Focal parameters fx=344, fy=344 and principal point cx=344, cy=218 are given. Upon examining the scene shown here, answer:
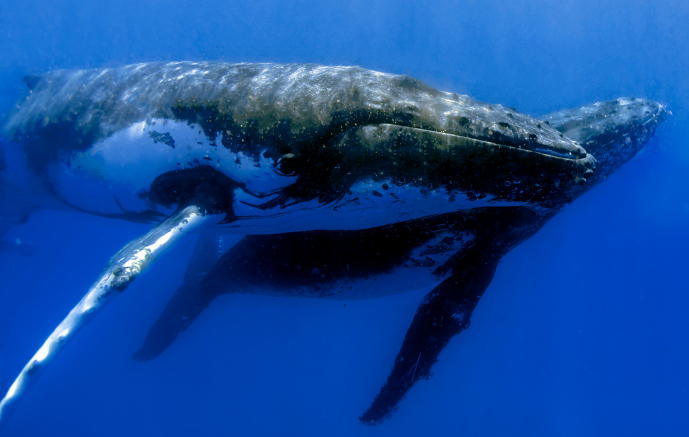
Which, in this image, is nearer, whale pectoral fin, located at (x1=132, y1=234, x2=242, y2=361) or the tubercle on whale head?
the tubercle on whale head

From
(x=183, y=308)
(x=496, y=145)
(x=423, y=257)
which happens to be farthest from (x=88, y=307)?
(x=183, y=308)

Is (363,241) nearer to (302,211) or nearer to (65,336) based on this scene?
(302,211)

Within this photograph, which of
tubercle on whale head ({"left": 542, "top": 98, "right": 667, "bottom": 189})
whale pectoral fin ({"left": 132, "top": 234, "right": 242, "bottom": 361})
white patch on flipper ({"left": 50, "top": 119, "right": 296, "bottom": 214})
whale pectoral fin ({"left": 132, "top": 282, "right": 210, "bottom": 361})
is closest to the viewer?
white patch on flipper ({"left": 50, "top": 119, "right": 296, "bottom": 214})

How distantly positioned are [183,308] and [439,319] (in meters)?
6.12

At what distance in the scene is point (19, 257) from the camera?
12789mm

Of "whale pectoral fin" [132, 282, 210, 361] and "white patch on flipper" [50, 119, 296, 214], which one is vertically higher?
"white patch on flipper" [50, 119, 296, 214]

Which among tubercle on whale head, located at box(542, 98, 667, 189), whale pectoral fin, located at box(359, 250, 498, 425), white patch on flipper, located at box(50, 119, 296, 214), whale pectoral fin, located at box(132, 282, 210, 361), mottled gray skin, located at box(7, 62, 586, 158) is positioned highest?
mottled gray skin, located at box(7, 62, 586, 158)

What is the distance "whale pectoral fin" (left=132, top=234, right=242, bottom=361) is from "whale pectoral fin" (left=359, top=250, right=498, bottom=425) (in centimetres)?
446

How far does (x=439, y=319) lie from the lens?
4984 mm

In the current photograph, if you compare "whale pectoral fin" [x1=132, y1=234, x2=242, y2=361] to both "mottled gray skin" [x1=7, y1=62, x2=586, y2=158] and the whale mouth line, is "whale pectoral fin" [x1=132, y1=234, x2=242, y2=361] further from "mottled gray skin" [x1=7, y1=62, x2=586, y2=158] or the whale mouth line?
the whale mouth line

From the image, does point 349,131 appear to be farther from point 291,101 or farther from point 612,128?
point 612,128

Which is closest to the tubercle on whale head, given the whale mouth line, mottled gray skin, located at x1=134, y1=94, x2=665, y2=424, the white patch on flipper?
mottled gray skin, located at x1=134, y1=94, x2=665, y2=424

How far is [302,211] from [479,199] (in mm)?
1923

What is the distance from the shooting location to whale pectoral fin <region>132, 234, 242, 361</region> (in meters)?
7.96
